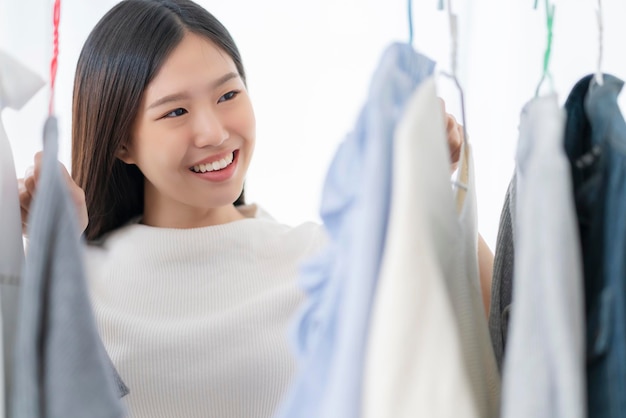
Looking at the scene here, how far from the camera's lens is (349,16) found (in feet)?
5.61

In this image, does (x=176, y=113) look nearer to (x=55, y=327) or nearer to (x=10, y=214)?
(x=10, y=214)

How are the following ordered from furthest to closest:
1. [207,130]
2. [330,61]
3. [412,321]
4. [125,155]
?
[330,61]
[125,155]
[207,130]
[412,321]

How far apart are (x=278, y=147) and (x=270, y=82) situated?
0.49ft

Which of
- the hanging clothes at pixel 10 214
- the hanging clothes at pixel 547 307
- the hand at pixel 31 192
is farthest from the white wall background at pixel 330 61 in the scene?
the hanging clothes at pixel 547 307

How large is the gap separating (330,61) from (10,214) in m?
1.15

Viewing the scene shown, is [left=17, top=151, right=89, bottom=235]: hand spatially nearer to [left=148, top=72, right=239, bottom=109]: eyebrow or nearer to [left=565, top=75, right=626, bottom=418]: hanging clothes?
[left=148, top=72, right=239, bottom=109]: eyebrow

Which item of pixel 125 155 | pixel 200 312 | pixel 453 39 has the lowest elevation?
pixel 200 312

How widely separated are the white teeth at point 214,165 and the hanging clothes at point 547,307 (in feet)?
2.17

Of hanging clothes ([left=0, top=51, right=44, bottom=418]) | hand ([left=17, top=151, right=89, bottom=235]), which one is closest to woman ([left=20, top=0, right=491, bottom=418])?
hand ([left=17, top=151, right=89, bottom=235])

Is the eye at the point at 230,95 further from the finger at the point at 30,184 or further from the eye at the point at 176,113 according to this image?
the finger at the point at 30,184

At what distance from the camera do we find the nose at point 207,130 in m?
1.05

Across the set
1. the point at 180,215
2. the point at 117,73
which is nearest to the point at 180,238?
the point at 180,215

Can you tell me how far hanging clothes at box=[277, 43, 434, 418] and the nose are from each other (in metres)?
0.50

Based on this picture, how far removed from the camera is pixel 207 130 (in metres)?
1.04
